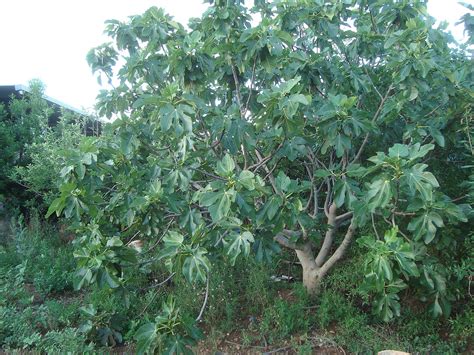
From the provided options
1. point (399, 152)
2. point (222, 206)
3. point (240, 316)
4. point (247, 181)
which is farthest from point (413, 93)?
point (240, 316)

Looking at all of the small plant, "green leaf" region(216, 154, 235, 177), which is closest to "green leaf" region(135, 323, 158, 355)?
the small plant

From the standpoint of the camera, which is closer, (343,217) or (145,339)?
(145,339)

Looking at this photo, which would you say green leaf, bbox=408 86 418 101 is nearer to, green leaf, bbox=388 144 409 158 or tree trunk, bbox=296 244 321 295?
green leaf, bbox=388 144 409 158

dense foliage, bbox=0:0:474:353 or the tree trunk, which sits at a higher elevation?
dense foliage, bbox=0:0:474:353

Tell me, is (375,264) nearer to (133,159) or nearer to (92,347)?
(133,159)

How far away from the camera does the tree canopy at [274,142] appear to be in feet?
10.5

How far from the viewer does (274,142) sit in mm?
4004

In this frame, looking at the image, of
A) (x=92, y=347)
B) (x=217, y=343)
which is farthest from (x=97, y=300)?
(x=217, y=343)

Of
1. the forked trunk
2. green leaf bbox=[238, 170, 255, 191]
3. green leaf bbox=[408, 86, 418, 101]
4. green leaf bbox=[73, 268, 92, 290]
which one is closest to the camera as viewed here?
green leaf bbox=[238, 170, 255, 191]

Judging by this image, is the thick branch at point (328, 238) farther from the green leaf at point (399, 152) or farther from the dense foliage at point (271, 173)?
the green leaf at point (399, 152)

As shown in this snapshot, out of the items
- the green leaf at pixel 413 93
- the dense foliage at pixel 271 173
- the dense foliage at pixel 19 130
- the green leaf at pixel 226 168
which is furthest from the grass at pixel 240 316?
the dense foliage at pixel 19 130

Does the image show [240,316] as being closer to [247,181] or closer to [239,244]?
[239,244]

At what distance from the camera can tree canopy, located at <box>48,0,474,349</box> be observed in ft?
10.5

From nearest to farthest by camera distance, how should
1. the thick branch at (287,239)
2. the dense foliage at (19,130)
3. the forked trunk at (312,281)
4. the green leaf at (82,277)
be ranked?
the green leaf at (82,277) < the thick branch at (287,239) < the forked trunk at (312,281) < the dense foliage at (19,130)
